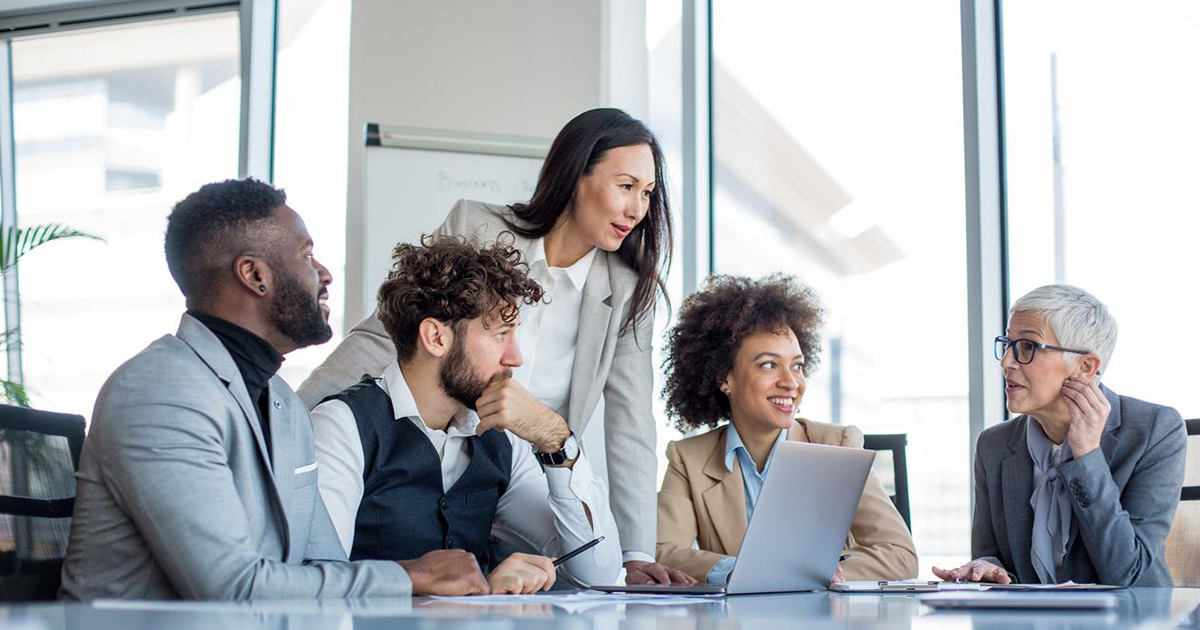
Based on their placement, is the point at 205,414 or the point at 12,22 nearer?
the point at 205,414

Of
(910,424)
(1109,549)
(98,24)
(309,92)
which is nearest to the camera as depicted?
(1109,549)

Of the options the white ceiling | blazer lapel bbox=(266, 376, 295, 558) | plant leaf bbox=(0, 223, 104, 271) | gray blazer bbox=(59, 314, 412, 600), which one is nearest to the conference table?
gray blazer bbox=(59, 314, 412, 600)

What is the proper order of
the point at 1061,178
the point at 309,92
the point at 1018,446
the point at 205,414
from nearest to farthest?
the point at 205,414, the point at 1018,446, the point at 1061,178, the point at 309,92

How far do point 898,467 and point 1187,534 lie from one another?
70 centimetres

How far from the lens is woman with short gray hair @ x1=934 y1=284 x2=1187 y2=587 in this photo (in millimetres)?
2350

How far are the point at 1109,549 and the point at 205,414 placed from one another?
179cm

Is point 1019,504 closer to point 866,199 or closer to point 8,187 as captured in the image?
point 866,199

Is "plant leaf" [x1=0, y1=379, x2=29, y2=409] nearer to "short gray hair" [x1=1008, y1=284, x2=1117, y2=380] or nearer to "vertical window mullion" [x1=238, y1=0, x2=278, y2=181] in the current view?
"vertical window mullion" [x1=238, y1=0, x2=278, y2=181]

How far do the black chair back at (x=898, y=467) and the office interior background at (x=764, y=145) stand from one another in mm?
1244

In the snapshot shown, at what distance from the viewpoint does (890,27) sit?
4609 millimetres

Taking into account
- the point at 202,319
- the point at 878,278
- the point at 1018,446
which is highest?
the point at 878,278

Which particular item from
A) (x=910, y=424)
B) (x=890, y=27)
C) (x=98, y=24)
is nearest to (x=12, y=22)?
(x=98, y=24)

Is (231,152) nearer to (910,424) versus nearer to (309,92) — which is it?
(309,92)

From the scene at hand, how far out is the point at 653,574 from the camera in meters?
2.22
